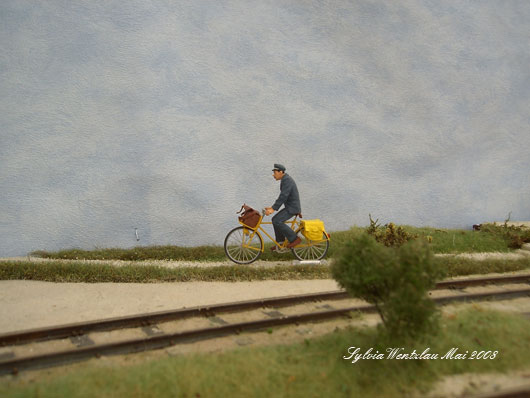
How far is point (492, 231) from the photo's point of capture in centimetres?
1499

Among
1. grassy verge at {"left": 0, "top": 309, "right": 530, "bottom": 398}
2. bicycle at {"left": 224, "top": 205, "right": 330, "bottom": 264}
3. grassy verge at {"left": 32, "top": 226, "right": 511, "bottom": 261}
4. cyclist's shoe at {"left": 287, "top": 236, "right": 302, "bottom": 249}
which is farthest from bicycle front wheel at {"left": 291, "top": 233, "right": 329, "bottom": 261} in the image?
grassy verge at {"left": 0, "top": 309, "right": 530, "bottom": 398}

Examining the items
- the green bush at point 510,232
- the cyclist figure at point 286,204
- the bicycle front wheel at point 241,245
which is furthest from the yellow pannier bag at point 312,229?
the green bush at point 510,232

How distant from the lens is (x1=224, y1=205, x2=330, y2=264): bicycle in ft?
37.8

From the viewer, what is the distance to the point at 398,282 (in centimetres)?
632

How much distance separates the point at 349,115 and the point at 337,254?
8045 millimetres

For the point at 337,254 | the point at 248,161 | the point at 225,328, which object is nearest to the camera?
the point at 337,254

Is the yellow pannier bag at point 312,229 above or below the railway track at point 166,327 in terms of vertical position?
above

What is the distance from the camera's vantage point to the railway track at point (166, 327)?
682cm

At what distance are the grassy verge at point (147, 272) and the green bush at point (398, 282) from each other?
4.25m

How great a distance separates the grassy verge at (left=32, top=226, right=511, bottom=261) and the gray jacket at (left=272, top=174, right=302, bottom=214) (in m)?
1.42

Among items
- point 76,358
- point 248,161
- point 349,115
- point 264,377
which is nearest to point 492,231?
point 349,115

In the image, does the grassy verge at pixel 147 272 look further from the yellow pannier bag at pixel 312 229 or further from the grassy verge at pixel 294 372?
the grassy verge at pixel 294 372

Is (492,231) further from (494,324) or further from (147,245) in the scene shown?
(147,245)

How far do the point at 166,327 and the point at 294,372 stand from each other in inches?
99.5
